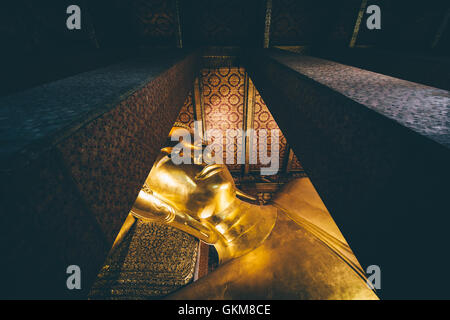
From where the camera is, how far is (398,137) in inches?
13.4

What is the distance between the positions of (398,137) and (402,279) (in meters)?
0.27

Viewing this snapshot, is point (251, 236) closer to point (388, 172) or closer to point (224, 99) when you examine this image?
point (388, 172)

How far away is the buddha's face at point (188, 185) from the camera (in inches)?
46.1

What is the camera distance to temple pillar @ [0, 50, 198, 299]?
0.21 meters

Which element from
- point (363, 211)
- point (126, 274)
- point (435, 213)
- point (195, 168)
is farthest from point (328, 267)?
point (126, 274)

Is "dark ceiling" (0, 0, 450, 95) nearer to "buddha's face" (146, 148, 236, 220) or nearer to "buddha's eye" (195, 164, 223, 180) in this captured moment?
"buddha's face" (146, 148, 236, 220)

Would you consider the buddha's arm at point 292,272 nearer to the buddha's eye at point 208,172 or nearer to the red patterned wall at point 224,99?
the buddha's eye at point 208,172

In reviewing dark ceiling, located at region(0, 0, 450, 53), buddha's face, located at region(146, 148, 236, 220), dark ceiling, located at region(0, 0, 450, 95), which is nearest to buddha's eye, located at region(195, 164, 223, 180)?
buddha's face, located at region(146, 148, 236, 220)

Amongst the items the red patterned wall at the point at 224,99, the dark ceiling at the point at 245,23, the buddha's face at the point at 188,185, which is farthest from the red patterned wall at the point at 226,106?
the buddha's face at the point at 188,185

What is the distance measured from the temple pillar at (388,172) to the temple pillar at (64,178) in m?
0.56

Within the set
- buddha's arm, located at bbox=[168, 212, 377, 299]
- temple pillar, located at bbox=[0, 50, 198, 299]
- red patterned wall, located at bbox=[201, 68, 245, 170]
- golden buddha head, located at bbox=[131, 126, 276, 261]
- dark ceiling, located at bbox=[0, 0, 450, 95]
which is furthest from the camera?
red patterned wall, located at bbox=[201, 68, 245, 170]

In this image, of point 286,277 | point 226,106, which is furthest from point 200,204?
point 226,106

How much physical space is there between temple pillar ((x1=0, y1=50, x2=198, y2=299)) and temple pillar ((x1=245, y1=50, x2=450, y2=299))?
1.85ft

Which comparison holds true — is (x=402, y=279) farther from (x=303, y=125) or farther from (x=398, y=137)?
(x=303, y=125)
